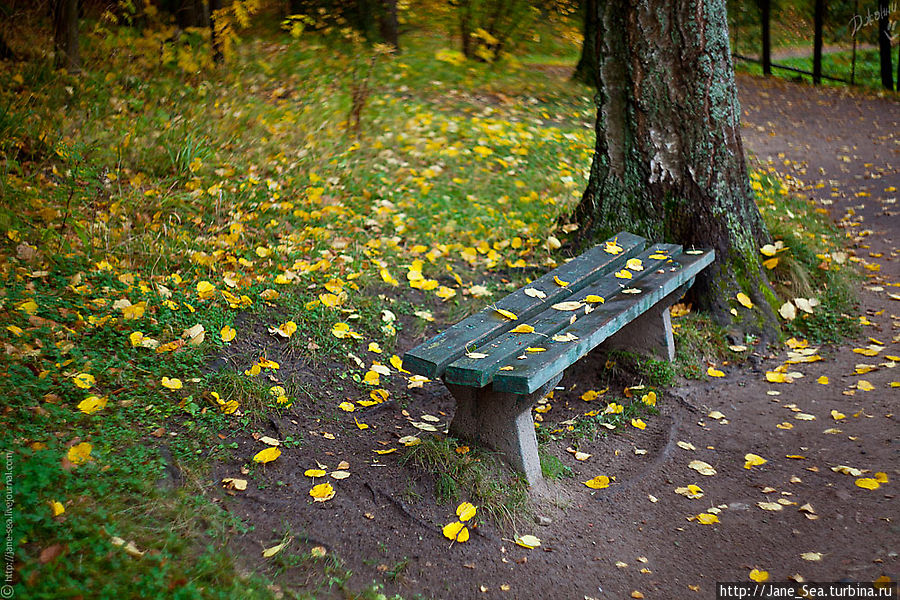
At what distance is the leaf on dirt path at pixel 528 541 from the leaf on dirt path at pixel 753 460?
1067mm

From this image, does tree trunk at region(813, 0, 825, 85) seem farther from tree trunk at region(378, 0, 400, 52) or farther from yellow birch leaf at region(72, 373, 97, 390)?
yellow birch leaf at region(72, 373, 97, 390)

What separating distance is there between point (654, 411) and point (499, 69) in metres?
7.68

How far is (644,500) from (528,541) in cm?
60

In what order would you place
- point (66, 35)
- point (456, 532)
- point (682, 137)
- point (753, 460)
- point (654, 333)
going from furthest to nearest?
point (66, 35) < point (682, 137) < point (654, 333) < point (753, 460) < point (456, 532)

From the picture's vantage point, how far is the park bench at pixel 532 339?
2549mm

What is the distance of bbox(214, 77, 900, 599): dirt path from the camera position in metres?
2.36

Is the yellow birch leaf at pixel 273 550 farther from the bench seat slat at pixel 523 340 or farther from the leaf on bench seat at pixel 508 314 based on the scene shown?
the leaf on bench seat at pixel 508 314

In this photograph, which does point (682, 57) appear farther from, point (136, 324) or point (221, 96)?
point (221, 96)

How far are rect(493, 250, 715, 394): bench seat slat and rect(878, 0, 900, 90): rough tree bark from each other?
1244cm

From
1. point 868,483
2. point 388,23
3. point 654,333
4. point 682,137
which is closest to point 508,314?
point 654,333

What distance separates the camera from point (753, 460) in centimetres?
306

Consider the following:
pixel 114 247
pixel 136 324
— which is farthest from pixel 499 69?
pixel 136 324

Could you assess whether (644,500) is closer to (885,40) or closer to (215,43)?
(215,43)

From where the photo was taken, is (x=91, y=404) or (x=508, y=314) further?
(x=508, y=314)
